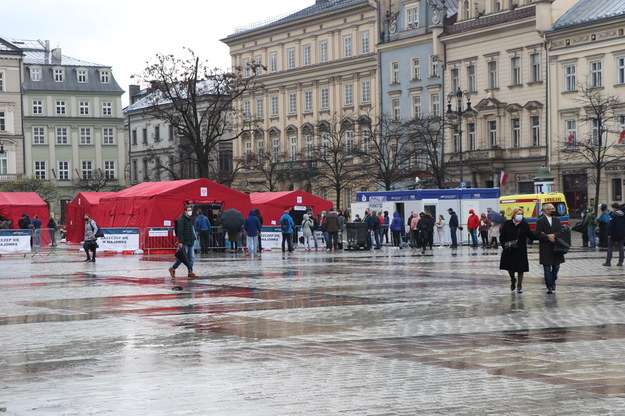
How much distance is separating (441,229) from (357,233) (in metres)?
4.81

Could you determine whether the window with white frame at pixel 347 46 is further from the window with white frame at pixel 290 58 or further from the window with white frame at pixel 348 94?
the window with white frame at pixel 290 58

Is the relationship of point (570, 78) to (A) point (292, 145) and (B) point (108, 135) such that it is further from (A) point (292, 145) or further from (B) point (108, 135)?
(B) point (108, 135)

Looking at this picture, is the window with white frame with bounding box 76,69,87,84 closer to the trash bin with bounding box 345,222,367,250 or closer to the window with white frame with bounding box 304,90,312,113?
the window with white frame with bounding box 304,90,312,113

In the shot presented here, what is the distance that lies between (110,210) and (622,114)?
28.2 m

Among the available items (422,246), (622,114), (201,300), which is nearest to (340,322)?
(201,300)

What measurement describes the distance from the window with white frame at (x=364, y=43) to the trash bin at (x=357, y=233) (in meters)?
38.2

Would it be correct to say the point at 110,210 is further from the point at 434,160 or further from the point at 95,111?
the point at 95,111

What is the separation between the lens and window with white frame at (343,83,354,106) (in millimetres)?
81750

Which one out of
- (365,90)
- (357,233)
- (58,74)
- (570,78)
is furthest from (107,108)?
(357,233)

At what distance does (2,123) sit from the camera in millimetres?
106000

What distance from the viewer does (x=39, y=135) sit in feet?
357

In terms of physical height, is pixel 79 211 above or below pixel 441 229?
above

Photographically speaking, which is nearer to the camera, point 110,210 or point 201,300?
point 201,300

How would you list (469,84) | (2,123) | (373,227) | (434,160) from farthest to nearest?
(2,123) < (469,84) < (434,160) < (373,227)
